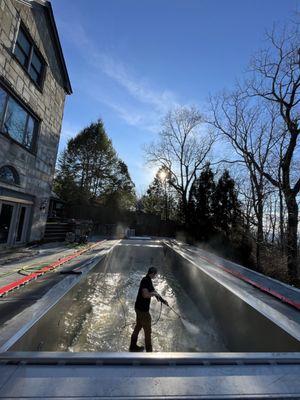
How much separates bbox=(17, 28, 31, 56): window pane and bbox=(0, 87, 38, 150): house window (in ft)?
7.06

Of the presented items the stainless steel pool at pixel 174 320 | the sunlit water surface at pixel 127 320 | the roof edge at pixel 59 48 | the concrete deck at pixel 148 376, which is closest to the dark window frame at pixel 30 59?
the roof edge at pixel 59 48

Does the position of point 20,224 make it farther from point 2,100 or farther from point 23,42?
point 23,42

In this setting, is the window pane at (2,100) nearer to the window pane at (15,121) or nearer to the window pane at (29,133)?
the window pane at (15,121)

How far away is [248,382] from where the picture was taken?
2596 mm

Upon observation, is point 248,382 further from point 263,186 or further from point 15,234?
point 263,186

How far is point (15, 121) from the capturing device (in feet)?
32.8

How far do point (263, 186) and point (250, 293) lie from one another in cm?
1585

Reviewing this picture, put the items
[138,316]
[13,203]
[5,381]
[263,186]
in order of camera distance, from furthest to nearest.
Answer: [263,186] < [13,203] < [138,316] < [5,381]

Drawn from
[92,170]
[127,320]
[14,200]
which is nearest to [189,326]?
[127,320]

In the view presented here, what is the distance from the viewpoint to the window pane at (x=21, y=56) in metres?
9.75

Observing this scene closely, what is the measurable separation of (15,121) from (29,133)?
1446 millimetres

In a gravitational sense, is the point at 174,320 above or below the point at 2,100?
below

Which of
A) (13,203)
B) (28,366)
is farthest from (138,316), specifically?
(13,203)

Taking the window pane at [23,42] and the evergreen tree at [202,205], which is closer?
the window pane at [23,42]
